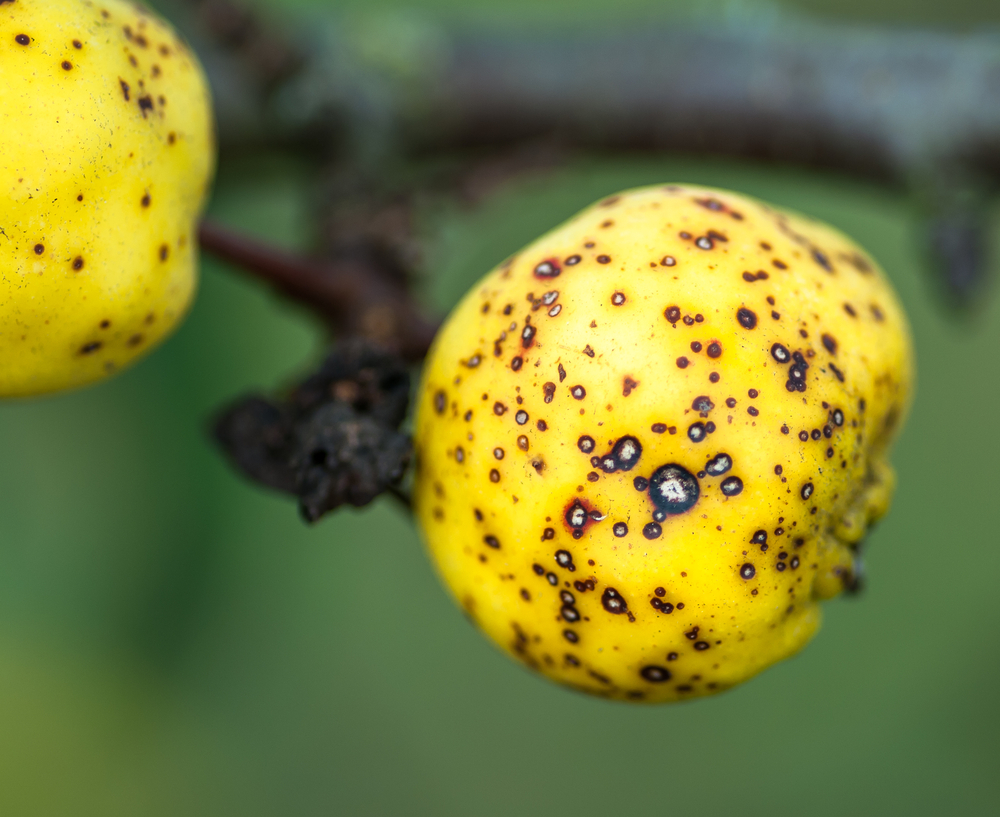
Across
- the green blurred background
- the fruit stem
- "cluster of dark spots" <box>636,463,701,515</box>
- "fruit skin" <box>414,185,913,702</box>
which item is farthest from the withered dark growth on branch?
the green blurred background

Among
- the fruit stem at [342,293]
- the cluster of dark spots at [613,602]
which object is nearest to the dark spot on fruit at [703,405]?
the cluster of dark spots at [613,602]

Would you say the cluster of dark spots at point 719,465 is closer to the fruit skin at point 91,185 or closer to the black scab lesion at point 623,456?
the black scab lesion at point 623,456

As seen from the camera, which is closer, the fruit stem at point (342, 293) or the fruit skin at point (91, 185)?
the fruit skin at point (91, 185)

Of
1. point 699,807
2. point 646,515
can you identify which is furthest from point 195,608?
point 646,515

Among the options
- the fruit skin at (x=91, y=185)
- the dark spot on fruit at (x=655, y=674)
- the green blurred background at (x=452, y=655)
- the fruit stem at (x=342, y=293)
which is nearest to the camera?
the fruit skin at (x=91, y=185)

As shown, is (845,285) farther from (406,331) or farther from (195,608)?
(195,608)

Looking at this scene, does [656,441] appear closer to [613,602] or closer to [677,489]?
[677,489]

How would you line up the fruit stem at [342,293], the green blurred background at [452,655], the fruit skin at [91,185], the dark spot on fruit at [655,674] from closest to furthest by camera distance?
the fruit skin at [91,185], the dark spot on fruit at [655,674], the fruit stem at [342,293], the green blurred background at [452,655]
